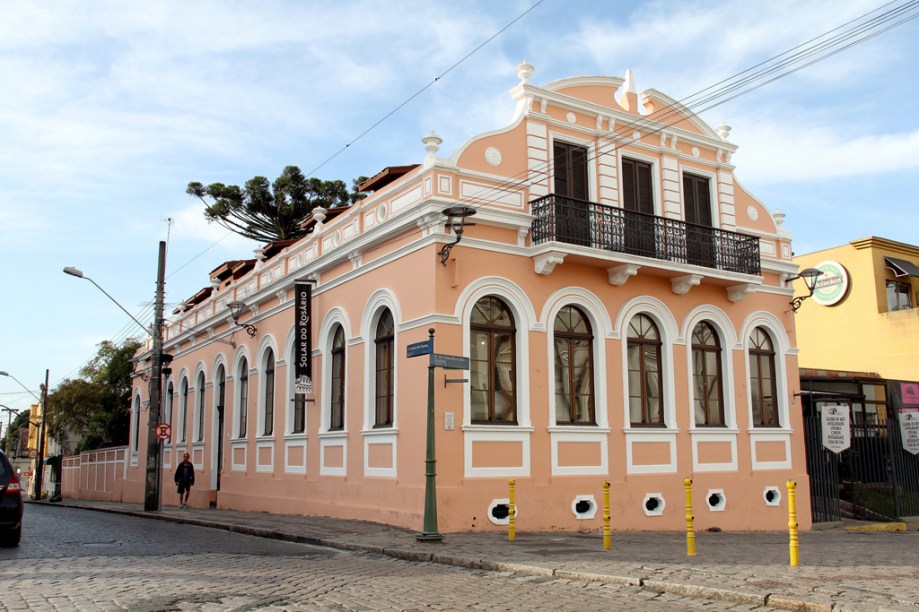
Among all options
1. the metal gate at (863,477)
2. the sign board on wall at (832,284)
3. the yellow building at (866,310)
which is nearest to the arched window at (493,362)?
the metal gate at (863,477)

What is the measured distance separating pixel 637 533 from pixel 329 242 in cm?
956

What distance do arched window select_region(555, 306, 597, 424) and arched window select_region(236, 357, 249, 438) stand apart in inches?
425

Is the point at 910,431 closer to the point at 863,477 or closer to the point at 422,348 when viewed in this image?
the point at 863,477

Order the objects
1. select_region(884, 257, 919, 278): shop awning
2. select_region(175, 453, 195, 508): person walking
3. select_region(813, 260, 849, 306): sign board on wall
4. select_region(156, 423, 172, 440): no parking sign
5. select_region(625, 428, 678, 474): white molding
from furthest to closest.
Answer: select_region(813, 260, 849, 306): sign board on wall, select_region(884, 257, 919, 278): shop awning, select_region(175, 453, 195, 508): person walking, select_region(156, 423, 172, 440): no parking sign, select_region(625, 428, 678, 474): white molding

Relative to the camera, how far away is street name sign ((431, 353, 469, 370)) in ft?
43.0

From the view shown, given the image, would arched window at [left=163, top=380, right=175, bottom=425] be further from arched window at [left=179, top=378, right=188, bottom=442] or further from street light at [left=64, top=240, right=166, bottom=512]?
street light at [left=64, top=240, right=166, bottom=512]

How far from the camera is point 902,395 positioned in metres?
27.7

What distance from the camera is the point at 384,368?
16969 millimetres

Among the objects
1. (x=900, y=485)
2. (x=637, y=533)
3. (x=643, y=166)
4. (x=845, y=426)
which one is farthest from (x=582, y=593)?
(x=900, y=485)

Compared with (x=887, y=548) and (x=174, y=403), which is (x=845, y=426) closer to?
(x=887, y=548)

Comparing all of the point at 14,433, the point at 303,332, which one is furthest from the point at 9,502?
the point at 14,433

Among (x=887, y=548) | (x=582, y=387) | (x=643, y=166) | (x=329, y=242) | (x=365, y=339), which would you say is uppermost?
(x=643, y=166)

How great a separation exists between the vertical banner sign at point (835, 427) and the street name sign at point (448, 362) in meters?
11.1

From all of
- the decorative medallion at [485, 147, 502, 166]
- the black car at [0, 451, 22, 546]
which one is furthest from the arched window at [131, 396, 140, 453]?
the decorative medallion at [485, 147, 502, 166]
